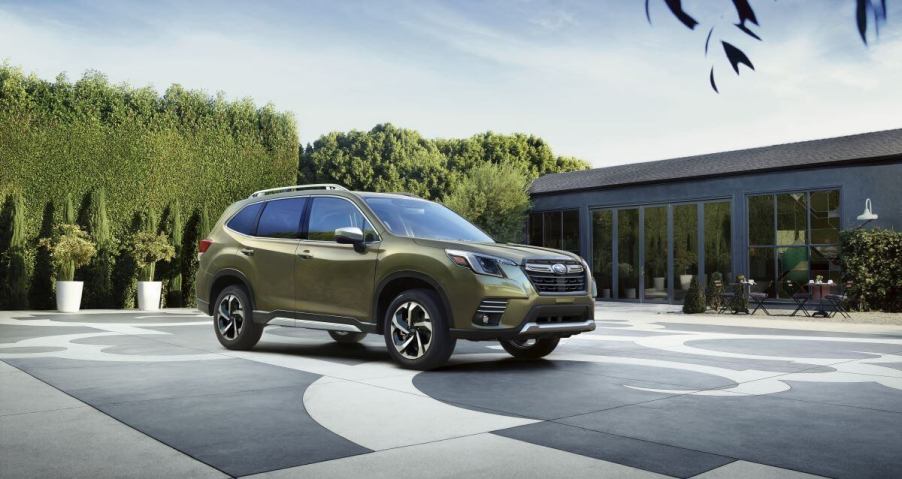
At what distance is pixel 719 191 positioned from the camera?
23.9 metres

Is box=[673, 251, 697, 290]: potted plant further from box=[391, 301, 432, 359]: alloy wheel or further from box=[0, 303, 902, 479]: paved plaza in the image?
box=[391, 301, 432, 359]: alloy wheel

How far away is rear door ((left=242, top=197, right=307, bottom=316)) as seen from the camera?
9.09 metres

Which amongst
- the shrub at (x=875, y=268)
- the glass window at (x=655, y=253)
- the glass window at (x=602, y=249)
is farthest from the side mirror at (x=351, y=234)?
the glass window at (x=602, y=249)

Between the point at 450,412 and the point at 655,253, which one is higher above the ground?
the point at 655,253

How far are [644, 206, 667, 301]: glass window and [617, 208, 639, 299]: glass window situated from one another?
1.36ft

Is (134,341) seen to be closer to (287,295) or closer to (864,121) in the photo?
(287,295)

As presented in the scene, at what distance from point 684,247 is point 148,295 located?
1613cm

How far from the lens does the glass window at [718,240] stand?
23594 mm

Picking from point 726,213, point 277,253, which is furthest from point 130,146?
point 726,213

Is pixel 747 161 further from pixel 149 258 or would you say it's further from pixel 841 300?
pixel 149 258

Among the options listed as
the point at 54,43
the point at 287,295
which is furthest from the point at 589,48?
the point at 54,43

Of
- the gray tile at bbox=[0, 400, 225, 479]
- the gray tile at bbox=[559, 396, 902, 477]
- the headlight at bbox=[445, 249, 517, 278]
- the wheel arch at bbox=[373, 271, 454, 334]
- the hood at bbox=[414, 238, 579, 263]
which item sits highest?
the hood at bbox=[414, 238, 579, 263]

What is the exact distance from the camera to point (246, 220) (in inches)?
394

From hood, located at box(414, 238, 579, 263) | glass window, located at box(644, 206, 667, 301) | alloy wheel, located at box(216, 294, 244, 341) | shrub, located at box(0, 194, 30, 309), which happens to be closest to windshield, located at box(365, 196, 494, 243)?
hood, located at box(414, 238, 579, 263)
